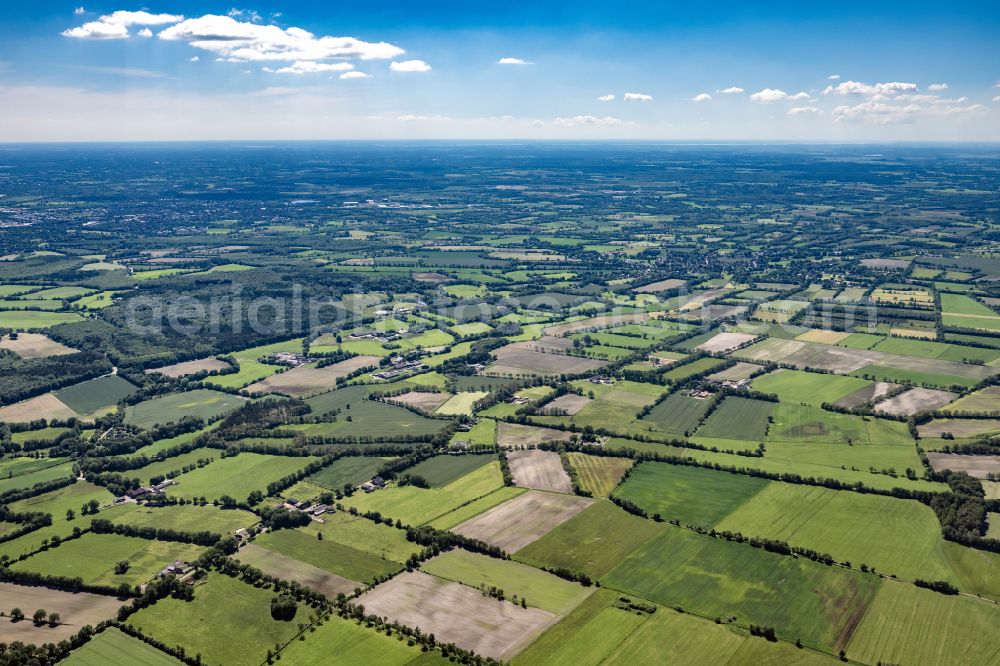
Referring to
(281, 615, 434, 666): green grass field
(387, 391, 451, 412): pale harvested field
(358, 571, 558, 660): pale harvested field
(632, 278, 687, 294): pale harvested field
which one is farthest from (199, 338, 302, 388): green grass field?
(632, 278, 687, 294): pale harvested field

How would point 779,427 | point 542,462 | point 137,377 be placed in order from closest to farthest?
1. point 542,462
2. point 779,427
3. point 137,377

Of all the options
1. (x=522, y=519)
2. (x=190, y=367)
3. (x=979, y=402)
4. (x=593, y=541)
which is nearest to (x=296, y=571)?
(x=522, y=519)

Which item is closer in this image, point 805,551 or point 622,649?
point 622,649

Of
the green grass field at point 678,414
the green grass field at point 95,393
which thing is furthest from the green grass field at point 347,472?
the green grass field at point 95,393

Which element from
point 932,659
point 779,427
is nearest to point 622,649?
point 932,659

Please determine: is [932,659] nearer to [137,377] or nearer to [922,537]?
[922,537]
